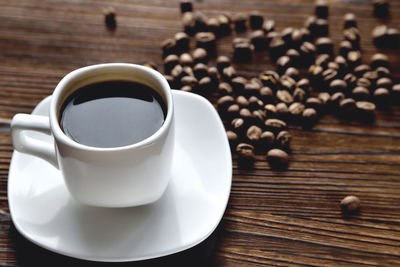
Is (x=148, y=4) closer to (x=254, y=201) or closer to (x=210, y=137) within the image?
(x=210, y=137)

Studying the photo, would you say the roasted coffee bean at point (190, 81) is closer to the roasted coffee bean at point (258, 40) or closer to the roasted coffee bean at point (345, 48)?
the roasted coffee bean at point (258, 40)

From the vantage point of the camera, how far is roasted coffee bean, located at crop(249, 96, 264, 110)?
1.19 m

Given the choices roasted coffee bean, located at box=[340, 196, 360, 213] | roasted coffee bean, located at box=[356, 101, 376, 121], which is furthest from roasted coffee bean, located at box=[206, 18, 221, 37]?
roasted coffee bean, located at box=[340, 196, 360, 213]

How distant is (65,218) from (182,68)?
0.54 m

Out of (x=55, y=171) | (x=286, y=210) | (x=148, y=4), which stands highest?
(x=148, y=4)

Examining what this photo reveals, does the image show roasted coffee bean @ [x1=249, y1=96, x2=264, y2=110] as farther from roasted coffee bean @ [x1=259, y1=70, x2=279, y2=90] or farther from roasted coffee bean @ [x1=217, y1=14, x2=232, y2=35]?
roasted coffee bean @ [x1=217, y1=14, x2=232, y2=35]

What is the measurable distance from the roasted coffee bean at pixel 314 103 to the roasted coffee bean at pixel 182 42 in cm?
37

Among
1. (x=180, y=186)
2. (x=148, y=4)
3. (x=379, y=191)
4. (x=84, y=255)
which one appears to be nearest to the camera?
(x=84, y=255)

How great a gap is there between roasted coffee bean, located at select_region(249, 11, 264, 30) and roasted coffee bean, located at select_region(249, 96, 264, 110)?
0.31 m

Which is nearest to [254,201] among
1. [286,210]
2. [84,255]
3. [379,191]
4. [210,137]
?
[286,210]

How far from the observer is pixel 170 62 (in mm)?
1268

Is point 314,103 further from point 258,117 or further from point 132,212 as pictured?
point 132,212

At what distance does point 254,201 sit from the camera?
40.8 inches

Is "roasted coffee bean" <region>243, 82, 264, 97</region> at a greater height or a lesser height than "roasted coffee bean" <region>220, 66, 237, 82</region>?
lesser
